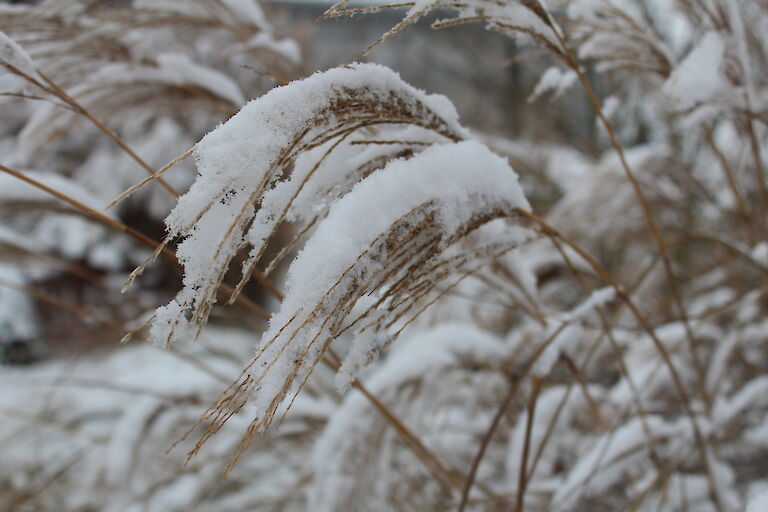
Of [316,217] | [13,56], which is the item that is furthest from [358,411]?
[13,56]

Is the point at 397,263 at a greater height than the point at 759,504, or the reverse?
the point at 397,263

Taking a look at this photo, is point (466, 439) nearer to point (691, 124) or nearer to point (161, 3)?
point (691, 124)

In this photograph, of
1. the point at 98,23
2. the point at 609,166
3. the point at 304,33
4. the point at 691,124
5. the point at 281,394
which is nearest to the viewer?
the point at 281,394

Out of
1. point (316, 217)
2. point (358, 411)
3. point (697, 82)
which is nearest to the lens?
point (316, 217)

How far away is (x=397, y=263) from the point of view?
442 millimetres

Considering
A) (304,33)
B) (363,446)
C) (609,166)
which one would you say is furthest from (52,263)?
(304,33)

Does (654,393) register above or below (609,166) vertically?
below

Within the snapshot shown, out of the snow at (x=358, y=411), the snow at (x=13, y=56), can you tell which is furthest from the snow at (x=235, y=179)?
the snow at (x=358, y=411)

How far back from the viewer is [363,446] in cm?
92

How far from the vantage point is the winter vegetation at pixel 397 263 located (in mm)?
403

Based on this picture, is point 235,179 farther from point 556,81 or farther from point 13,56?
point 556,81

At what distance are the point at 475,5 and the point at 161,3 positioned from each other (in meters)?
0.70

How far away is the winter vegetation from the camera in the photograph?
1.32 ft

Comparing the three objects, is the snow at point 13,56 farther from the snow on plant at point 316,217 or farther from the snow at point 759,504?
the snow at point 759,504
